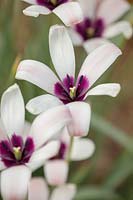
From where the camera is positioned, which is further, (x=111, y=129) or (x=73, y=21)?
(x=111, y=129)

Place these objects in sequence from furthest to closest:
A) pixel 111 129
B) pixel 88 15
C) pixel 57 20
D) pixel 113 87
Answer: pixel 111 129, pixel 88 15, pixel 57 20, pixel 113 87

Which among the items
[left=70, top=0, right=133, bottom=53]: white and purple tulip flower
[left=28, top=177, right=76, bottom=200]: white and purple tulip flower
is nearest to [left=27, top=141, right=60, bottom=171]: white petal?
[left=28, top=177, right=76, bottom=200]: white and purple tulip flower

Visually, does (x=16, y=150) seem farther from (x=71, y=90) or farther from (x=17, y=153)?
(x=71, y=90)

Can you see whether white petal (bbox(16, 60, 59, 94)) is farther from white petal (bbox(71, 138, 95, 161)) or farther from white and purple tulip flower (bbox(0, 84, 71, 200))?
white petal (bbox(71, 138, 95, 161))

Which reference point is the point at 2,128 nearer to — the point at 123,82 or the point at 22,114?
the point at 22,114

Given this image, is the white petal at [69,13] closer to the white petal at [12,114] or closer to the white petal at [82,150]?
the white petal at [12,114]

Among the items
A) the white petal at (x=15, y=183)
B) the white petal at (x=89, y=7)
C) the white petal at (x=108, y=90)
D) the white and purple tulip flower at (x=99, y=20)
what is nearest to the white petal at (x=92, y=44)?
the white and purple tulip flower at (x=99, y=20)

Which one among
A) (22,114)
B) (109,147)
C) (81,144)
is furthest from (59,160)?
(109,147)

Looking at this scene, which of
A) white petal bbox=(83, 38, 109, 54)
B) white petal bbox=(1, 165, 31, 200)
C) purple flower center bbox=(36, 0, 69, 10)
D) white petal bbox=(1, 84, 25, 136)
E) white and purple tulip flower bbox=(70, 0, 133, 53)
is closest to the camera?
white petal bbox=(1, 165, 31, 200)
